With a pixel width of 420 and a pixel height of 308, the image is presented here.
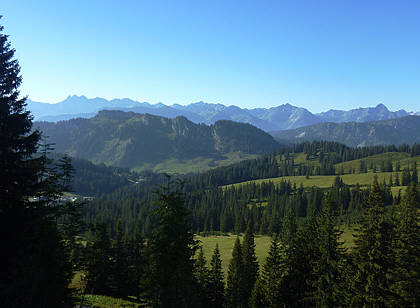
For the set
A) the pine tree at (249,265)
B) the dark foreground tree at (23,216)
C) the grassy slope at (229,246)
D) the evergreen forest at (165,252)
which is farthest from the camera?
the grassy slope at (229,246)

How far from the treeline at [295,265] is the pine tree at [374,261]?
0.31 ft

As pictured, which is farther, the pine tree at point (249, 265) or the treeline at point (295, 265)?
the pine tree at point (249, 265)

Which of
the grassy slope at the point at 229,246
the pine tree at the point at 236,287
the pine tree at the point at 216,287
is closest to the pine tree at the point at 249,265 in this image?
the pine tree at the point at 236,287

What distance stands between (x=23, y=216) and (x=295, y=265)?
36690 millimetres

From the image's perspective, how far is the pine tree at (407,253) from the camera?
29344mm

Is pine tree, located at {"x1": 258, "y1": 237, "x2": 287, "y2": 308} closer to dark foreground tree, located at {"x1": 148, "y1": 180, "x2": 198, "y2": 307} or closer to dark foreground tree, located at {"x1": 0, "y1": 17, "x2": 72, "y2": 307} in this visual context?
dark foreground tree, located at {"x1": 148, "y1": 180, "x2": 198, "y2": 307}

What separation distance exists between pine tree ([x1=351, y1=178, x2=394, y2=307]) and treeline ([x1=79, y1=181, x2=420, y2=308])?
94mm

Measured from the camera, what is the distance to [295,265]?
1677 inches

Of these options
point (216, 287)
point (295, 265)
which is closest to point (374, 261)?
point (295, 265)

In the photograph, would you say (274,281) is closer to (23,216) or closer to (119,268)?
(119,268)

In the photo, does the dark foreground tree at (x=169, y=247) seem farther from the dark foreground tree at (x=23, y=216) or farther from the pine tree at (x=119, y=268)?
the pine tree at (x=119, y=268)

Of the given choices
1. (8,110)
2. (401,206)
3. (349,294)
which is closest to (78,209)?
(8,110)

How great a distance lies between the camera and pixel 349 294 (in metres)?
31.1

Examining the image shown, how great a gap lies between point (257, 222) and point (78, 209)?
139 m
